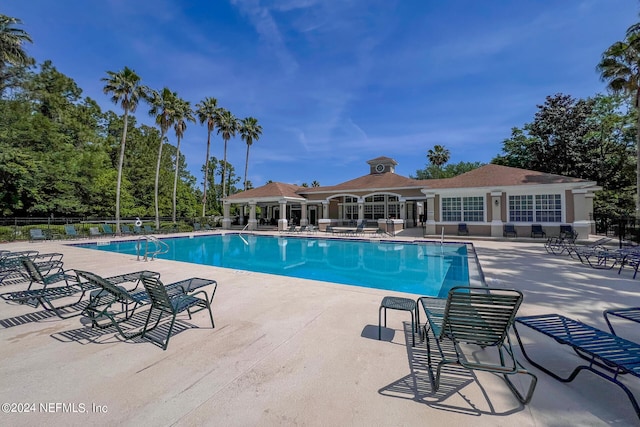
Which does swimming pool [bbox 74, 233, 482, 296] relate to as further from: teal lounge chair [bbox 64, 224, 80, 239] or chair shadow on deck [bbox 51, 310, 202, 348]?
chair shadow on deck [bbox 51, 310, 202, 348]

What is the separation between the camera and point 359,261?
1269 centimetres

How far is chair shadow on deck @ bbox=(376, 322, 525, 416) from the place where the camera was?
7.66 feet

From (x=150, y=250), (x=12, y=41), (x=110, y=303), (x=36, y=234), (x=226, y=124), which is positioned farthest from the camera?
(x=226, y=124)

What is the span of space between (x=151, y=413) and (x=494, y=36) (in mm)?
16667

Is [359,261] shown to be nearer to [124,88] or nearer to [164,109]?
[124,88]

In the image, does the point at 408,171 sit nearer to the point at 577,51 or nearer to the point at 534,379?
the point at 577,51

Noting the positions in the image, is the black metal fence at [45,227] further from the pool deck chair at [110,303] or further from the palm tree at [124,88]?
the pool deck chair at [110,303]

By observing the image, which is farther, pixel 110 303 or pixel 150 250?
pixel 150 250

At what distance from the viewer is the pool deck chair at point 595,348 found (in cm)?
223

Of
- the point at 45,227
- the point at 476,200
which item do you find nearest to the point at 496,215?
the point at 476,200

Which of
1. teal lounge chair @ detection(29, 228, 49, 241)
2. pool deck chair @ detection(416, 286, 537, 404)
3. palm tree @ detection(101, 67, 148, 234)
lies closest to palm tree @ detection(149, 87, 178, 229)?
palm tree @ detection(101, 67, 148, 234)

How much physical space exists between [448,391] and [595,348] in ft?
4.66

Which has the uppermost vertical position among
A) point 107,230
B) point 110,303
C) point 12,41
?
point 12,41

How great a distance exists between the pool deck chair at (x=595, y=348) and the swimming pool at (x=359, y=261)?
159 inches
